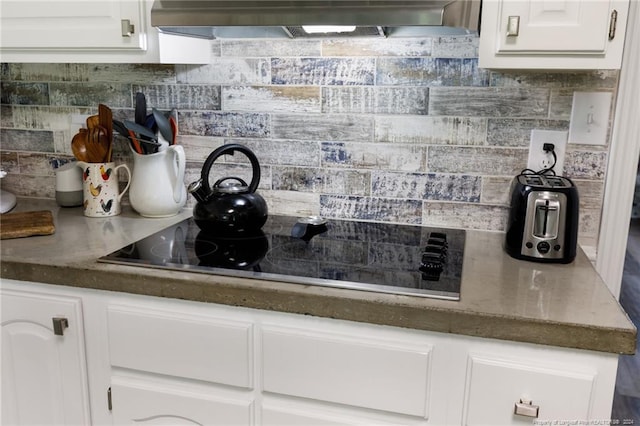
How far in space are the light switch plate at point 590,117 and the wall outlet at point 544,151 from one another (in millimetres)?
36

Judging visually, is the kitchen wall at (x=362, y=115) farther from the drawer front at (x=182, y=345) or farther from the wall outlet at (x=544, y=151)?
the drawer front at (x=182, y=345)

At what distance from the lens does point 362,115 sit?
68.2 inches

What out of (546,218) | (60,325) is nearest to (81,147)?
(60,325)

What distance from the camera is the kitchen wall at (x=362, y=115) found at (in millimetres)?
1608

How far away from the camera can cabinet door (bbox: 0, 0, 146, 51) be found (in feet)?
5.07

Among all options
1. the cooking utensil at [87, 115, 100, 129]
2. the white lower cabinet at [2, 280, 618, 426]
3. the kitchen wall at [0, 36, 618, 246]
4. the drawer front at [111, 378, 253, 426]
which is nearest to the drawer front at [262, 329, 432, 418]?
the white lower cabinet at [2, 280, 618, 426]

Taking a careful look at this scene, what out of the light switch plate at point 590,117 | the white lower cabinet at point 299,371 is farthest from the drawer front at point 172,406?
the light switch plate at point 590,117

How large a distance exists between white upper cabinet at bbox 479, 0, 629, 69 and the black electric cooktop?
1.70ft

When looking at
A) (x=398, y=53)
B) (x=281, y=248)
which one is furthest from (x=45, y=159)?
(x=398, y=53)

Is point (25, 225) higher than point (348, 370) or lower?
higher

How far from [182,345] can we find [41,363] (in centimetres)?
44

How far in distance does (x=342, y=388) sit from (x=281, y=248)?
0.45 meters

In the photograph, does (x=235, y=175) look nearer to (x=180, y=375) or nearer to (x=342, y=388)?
(x=180, y=375)

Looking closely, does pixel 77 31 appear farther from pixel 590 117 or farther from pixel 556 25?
pixel 590 117
